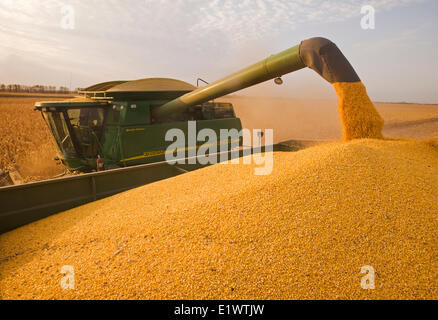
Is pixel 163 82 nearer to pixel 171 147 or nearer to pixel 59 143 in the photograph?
pixel 171 147

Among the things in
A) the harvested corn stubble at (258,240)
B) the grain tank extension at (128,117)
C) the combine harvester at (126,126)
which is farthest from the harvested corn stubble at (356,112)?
the grain tank extension at (128,117)

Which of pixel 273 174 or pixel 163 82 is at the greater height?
pixel 163 82

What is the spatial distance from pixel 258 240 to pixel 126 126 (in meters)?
3.94

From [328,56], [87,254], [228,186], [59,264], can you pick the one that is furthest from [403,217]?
[59,264]

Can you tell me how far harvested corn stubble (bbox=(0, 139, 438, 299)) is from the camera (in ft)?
6.68

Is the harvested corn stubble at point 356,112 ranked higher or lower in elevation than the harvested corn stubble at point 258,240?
higher

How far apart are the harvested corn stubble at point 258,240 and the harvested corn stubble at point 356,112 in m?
0.75

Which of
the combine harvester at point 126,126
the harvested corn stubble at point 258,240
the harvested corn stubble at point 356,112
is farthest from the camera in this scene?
the harvested corn stubble at point 356,112

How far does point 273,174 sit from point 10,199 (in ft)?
10.9

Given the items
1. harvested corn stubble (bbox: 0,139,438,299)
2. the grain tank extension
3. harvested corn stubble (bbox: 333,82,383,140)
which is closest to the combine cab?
the grain tank extension

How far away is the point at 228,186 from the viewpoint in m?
3.46

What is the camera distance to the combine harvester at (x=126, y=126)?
12.0ft

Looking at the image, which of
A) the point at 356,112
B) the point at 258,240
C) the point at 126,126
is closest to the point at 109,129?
the point at 126,126

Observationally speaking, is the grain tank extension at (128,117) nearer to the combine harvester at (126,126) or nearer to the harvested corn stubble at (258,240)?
the combine harvester at (126,126)
